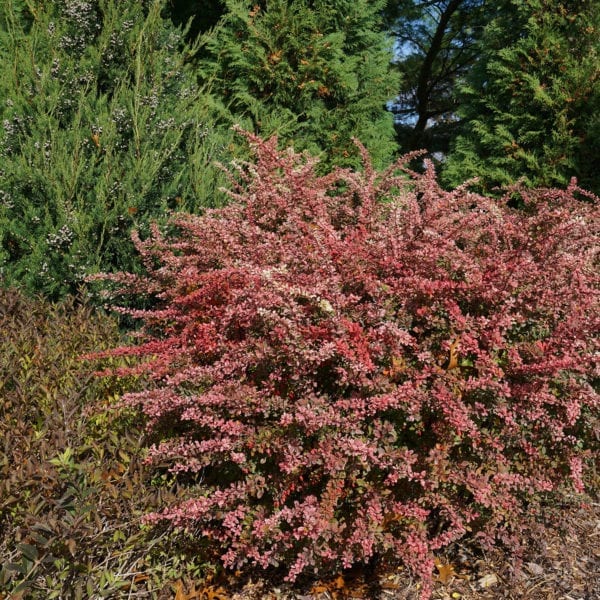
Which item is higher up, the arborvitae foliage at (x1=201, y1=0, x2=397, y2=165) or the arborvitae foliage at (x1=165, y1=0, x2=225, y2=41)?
the arborvitae foliage at (x1=165, y1=0, x2=225, y2=41)

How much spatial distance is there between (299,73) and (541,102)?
2.72 metres


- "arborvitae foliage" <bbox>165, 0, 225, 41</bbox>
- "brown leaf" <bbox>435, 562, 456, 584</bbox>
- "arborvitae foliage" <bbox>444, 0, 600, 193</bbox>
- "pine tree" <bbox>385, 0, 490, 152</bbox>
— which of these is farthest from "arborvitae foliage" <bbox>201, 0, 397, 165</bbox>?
"pine tree" <bbox>385, 0, 490, 152</bbox>

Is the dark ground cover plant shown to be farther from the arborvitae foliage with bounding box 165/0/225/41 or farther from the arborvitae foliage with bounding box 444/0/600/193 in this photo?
the arborvitae foliage with bounding box 444/0/600/193

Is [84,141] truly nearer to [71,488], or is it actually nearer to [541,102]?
[71,488]

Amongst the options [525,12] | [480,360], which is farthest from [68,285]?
[525,12]

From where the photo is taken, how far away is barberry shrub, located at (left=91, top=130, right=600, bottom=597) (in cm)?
202

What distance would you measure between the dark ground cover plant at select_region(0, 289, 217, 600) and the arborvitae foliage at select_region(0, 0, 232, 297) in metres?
0.83

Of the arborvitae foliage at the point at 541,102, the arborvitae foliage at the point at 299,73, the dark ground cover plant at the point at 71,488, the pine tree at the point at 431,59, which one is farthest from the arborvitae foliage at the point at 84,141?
the pine tree at the point at 431,59

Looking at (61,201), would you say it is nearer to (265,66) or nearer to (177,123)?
(177,123)

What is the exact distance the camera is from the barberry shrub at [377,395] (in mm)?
2018

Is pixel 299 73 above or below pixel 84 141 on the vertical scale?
above

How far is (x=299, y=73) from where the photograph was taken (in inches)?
191

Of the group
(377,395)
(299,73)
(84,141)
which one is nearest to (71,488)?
(377,395)

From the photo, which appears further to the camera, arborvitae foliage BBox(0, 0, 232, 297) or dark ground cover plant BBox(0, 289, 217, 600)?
arborvitae foliage BBox(0, 0, 232, 297)
